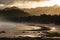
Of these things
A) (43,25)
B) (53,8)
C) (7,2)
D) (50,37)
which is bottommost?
(50,37)

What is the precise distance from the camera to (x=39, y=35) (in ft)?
4.50

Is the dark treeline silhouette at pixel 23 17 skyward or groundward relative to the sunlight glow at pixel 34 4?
groundward

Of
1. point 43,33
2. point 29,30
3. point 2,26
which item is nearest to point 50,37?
point 43,33

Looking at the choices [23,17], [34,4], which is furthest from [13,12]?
[34,4]

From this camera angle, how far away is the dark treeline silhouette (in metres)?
1.44

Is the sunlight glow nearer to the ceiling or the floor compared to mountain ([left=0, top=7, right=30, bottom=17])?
nearer to the ceiling

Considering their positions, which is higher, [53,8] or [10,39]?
[53,8]

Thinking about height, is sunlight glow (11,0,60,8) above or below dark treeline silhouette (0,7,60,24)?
above

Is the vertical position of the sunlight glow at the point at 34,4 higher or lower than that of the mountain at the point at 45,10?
higher

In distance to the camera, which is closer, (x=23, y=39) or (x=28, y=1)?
(x=23, y=39)

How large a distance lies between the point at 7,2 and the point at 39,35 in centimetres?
43

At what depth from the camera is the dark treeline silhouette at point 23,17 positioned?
56.6 inches

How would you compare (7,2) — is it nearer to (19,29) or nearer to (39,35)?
(19,29)

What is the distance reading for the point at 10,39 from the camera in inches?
53.7
